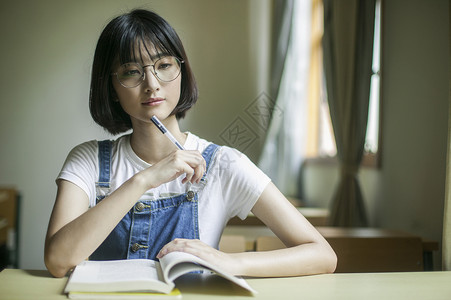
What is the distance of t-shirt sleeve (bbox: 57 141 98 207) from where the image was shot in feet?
3.83

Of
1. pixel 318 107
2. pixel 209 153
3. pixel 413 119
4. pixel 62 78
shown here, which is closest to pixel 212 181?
pixel 209 153

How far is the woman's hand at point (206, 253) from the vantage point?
37.9 inches

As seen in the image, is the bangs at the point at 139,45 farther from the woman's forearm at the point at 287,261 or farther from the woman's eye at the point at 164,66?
the woman's forearm at the point at 287,261

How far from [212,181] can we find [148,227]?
0.67 feet

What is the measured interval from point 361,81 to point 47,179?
1522 mm

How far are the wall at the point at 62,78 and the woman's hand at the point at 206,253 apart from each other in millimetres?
518

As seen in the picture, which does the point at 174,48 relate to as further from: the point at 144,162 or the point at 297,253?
the point at 297,253

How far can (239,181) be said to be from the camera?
1.24 m

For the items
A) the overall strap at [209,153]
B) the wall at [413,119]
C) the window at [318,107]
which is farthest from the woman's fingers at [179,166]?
the window at [318,107]

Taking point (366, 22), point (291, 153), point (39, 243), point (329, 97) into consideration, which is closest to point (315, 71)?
point (291, 153)

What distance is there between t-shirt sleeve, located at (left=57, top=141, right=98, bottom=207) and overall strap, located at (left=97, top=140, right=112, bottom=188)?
13 mm

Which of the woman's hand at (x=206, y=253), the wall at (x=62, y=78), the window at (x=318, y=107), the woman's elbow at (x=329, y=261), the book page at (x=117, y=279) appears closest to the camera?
the book page at (x=117, y=279)

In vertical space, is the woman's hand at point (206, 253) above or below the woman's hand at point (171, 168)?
below

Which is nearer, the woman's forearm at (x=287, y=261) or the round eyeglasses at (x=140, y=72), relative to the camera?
the woman's forearm at (x=287, y=261)
